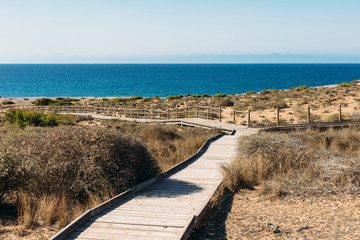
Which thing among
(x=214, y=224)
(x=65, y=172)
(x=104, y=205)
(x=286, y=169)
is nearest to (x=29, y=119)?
(x=65, y=172)

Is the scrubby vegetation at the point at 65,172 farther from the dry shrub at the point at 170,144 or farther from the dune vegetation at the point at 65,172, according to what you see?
the dry shrub at the point at 170,144

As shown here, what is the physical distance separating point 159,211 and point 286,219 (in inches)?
97.5

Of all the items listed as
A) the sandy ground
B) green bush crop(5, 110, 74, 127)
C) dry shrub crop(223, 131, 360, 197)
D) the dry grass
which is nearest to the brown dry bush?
the sandy ground

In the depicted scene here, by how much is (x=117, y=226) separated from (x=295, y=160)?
236 inches

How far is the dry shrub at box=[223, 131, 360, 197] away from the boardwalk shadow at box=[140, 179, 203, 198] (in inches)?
41.8

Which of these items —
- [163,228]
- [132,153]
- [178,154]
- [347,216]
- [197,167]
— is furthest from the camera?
[178,154]

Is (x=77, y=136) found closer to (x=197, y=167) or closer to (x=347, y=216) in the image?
(x=197, y=167)

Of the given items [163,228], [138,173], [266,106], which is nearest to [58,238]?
[163,228]

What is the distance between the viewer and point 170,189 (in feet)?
28.6

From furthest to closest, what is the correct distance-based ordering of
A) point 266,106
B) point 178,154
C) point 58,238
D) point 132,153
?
point 266,106 < point 178,154 < point 132,153 < point 58,238

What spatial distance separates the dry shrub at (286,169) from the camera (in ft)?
27.6

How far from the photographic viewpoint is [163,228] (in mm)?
6031

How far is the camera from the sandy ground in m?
6.39

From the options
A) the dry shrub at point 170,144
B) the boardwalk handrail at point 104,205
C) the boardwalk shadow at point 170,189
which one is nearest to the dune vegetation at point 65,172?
the boardwalk handrail at point 104,205
